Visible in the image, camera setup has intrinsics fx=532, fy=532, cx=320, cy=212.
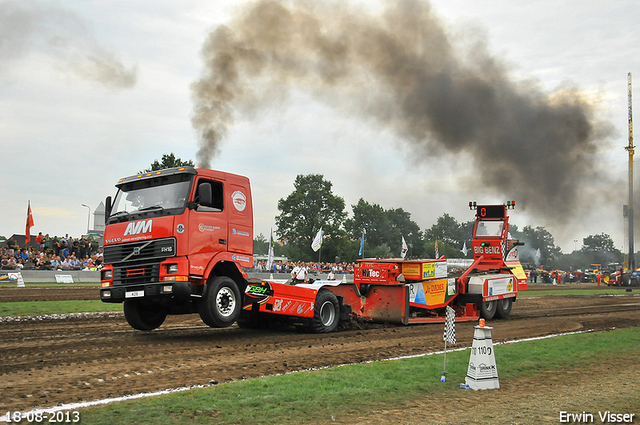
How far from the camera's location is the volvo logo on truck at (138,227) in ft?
34.1

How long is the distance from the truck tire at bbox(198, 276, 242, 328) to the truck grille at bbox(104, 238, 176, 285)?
1034 mm

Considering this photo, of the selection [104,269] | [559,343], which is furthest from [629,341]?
[104,269]

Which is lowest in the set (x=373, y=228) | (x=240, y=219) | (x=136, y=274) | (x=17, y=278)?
(x=17, y=278)

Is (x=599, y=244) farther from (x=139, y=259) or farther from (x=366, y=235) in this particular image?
(x=139, y=259)

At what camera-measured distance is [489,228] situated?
19125 millimetres

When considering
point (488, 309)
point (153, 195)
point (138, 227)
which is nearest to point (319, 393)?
point (138, 227)

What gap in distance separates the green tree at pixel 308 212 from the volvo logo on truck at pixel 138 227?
77.3 metres

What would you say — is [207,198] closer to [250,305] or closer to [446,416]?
[250,305]

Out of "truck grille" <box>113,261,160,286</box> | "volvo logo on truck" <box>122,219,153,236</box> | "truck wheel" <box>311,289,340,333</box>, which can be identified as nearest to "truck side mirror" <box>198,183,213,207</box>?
"volvo logo on truck" <box>122,219,153,236</box>

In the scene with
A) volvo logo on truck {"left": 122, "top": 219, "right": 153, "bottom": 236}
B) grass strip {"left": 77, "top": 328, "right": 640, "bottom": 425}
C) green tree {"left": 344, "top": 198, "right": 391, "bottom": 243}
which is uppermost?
green tree {"left": 344, "top": 198, "right": 391, "bottom": 243}

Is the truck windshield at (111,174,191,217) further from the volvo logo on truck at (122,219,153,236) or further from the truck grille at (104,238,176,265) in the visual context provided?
the truck grille at (104,238,176,265)

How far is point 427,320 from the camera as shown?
1522 centimetres

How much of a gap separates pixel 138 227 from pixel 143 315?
240 centimetres

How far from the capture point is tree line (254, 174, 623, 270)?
88.2 metres
